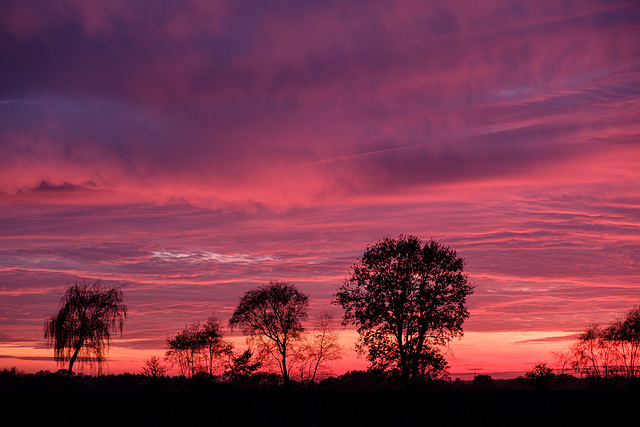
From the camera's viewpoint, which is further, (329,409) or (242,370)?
(242,370)

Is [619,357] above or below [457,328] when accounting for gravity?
below

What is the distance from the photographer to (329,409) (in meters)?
38.9

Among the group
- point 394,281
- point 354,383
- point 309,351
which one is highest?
point 394,281

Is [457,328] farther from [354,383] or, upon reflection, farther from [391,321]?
[354,383]

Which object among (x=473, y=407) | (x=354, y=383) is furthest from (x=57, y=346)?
(x=354, y=383)

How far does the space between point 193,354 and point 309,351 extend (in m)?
20.5

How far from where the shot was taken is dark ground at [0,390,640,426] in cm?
3453

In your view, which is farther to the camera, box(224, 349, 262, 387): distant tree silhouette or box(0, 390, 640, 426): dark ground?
box(224, 349, 262, 387): distant tree silhouette

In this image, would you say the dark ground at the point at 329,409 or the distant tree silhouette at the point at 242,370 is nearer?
the dark ground at the point at 329,409

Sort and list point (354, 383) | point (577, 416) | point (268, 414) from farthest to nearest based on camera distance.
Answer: point (354, 383) < point (268, 414) < point (577, 416)

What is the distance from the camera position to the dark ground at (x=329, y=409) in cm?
3453

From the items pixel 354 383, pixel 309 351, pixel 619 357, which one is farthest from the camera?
pixel 354 383

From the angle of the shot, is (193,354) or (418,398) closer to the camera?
(418,398)

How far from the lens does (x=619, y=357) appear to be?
214ft
